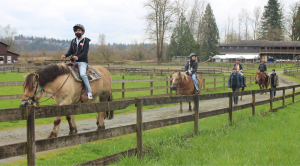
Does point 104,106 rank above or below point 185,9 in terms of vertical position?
below

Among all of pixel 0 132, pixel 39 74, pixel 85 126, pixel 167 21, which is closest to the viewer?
pixel 39 74

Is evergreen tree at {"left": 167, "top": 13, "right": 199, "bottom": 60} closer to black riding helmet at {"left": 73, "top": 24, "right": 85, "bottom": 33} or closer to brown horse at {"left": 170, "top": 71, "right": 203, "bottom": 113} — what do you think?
brown horse at {"left": 170, "top": 71, "right": 203, "bottom": 113}

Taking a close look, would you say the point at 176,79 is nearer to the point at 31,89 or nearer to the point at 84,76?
the point at 84,76

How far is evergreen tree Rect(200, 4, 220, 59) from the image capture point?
7945cm

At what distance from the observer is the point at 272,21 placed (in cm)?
8519

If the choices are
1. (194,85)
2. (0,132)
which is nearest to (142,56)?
(194,85)

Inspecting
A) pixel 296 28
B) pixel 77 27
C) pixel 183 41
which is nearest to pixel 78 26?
pixel 77 27

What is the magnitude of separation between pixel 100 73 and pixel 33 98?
2.19m

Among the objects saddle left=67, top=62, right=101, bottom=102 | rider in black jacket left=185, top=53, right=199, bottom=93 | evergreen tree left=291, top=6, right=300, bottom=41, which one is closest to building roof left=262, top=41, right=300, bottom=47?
evergreen tree left=291, top=6, right=300, bottom=41

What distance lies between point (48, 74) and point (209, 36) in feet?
264

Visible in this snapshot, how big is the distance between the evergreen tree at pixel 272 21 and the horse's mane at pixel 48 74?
3645 inches

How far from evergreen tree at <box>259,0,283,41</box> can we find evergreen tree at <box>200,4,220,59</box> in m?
19.0

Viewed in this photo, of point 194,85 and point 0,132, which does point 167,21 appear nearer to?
point 194,85

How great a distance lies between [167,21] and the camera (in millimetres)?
54688
